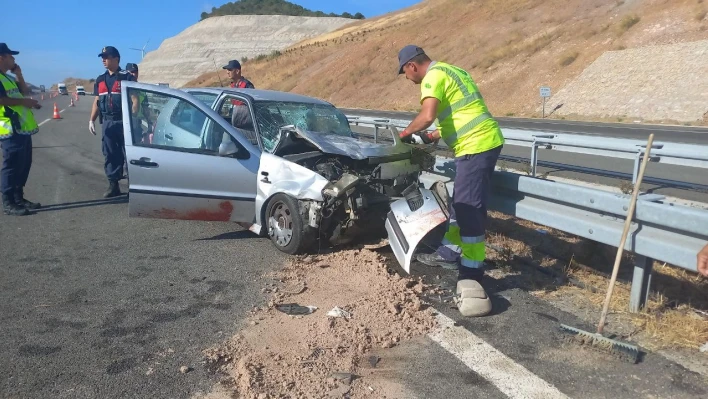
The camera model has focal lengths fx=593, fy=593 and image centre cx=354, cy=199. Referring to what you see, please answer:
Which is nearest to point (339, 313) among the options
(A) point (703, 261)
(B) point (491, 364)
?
(B) point (491, 364)

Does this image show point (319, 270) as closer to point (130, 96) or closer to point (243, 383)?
point (243, 383)

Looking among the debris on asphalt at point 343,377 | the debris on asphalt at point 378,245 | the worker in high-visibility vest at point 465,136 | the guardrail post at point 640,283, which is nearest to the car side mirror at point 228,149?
the debris on asphalt at point 378,245

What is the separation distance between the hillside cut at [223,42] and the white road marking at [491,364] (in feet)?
308

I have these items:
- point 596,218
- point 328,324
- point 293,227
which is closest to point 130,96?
point 293,227

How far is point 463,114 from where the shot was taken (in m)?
4.57

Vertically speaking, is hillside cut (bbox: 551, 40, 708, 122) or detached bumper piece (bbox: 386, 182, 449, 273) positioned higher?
hillside cut (bbox: 551, 40, 708, 122)

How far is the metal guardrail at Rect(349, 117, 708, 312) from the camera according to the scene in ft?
12.1

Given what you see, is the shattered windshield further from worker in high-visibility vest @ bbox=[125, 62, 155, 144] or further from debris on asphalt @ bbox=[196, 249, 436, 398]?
debris on asphalt @ bbox=[196, 249, 436, 398]

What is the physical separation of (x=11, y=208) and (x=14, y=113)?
119cm

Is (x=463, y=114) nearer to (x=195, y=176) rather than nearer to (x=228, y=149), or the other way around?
(x=228, y=149)

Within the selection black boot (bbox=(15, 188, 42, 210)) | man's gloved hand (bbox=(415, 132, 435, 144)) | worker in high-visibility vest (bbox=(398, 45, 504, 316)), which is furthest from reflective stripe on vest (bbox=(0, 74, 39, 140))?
worker in high-visibility vest (bbox=(398, 45, 504, 316))

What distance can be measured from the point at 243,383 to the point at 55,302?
6.74 ft

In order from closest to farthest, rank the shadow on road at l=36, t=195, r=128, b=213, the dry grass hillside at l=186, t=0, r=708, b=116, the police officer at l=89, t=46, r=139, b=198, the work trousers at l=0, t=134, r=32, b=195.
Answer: the work trousers at l=0, t=134, r=32, b=195, the shadow on road at l=36, t=195, r=128, b=213, the police officer at l=89, t=46, r=139, b=198, the dry grass hillside at l=186, t=0, r=708, b=116

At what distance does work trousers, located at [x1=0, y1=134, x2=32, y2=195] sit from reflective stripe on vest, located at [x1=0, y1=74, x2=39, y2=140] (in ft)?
0.22
